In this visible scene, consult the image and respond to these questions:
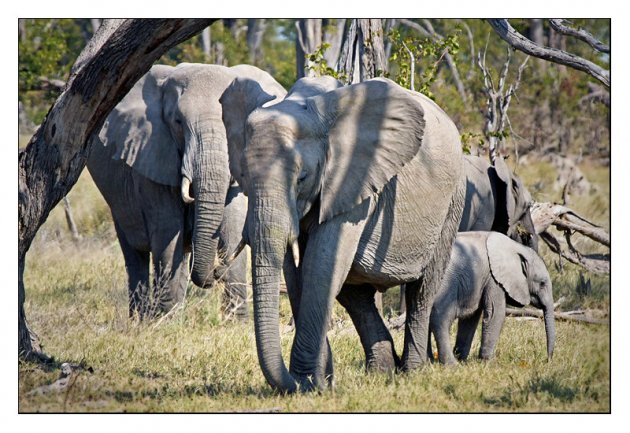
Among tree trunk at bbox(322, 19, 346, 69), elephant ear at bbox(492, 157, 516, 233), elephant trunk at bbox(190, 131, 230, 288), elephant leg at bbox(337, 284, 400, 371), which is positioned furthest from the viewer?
tree trunk at bbox(322, 19, 346, 69)

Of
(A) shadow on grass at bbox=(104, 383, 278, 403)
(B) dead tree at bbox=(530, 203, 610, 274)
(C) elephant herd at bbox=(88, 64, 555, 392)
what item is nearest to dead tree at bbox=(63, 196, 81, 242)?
(C) elephant herd at bbox=(88, 64, 555, 392)

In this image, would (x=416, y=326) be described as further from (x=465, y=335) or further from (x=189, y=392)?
(x=189, y=392)

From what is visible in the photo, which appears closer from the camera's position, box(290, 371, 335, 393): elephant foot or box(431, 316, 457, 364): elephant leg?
box(290, 371, 335, 393): elephant foot

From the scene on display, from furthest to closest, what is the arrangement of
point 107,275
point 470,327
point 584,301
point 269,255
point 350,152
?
point 107,275, point 584,301, point 470,327, point 350,152, point 269,255

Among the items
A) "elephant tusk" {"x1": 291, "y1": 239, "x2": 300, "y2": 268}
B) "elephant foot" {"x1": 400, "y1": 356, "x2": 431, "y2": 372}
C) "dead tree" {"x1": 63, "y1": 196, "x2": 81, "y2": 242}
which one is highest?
"dead tree" {"x1": 63, "y1": 196, "x2": 81, "y2": 242}

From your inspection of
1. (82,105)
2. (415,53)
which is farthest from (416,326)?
(415,53)

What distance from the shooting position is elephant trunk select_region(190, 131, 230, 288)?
9.32 meters

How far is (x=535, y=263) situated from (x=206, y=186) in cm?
268

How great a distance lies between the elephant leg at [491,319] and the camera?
27.6 ft

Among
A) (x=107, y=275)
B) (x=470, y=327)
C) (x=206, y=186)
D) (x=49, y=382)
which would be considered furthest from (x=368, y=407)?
(x=107, y=275)

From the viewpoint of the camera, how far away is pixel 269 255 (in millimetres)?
6078

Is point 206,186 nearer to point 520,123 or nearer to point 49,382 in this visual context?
point 49,382

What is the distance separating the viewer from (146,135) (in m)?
10.0

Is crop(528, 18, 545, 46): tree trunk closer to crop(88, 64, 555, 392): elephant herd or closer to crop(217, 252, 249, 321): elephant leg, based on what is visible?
crop(88, 64, 555, 392): elephant herd
